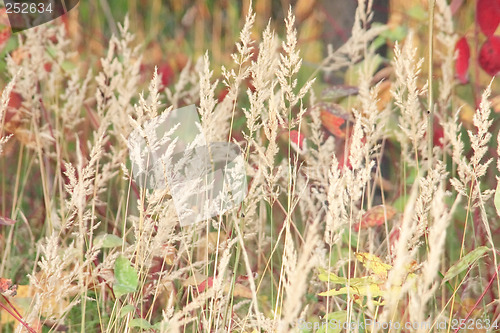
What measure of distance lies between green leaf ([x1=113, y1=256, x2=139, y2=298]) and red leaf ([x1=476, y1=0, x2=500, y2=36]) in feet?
3.17

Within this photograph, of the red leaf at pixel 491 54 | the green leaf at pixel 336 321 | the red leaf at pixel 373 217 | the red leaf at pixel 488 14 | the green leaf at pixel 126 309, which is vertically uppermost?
the red leaf at pixel 488 14

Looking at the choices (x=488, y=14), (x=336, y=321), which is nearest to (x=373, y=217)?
(x=336, y=321)

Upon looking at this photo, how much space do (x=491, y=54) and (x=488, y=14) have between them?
10 centimetres

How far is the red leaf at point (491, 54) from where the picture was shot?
1524 mm

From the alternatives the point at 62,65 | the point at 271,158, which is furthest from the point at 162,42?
the point at 271,158

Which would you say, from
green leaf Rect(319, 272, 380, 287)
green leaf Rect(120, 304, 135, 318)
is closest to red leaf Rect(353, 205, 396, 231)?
green leaf Rect(319, 272, 380, 287)

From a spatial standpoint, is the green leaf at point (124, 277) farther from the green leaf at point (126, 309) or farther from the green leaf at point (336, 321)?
the green leaf at point (336, 321)

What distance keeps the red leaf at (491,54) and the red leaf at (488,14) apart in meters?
0.03

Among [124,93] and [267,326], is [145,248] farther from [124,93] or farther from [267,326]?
[124,93]

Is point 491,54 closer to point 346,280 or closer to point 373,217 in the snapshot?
point 373,217

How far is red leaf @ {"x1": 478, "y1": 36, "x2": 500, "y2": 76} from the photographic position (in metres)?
1.52

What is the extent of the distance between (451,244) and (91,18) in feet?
8.00

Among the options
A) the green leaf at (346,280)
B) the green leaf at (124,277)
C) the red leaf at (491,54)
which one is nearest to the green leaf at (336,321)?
the green leaf at (346,280)

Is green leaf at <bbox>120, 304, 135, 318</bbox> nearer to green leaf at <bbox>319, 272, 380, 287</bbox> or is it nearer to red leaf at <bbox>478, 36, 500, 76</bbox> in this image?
green leaf at <bbox>319, 272, 380, 287</bbox>
